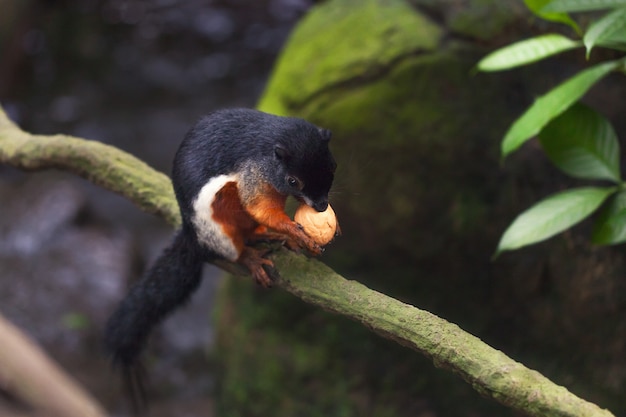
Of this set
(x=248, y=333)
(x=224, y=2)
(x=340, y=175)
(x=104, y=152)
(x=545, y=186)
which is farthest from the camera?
(x=224, y=2)

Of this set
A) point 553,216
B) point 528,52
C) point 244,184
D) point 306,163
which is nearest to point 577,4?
point 528,52

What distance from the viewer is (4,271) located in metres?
3.98

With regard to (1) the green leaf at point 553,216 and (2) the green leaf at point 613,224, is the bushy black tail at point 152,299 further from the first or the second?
(2) the green leaf at point 613,224

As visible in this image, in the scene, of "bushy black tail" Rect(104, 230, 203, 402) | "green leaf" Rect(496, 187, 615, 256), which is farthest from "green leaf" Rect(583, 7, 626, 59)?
"bushy black tail" Rect(104, 230, 203, 402)

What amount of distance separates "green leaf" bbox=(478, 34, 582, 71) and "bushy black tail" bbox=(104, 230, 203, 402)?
106cm

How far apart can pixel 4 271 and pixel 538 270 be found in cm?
294

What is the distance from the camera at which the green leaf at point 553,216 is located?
2.00 m

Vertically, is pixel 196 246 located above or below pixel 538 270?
above

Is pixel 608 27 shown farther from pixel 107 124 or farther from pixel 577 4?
pixel 107 124

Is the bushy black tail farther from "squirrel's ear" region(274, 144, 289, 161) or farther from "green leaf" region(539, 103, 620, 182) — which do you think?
"green leaf" region(539, 103, 620, 182)

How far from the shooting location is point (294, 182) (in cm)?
162

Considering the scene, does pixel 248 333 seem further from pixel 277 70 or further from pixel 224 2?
pixel 224 2

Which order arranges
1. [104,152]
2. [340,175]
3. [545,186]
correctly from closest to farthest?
[340,175], [104,152], [545,186]

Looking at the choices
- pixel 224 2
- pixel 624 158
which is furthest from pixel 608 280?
pixel 224 2
